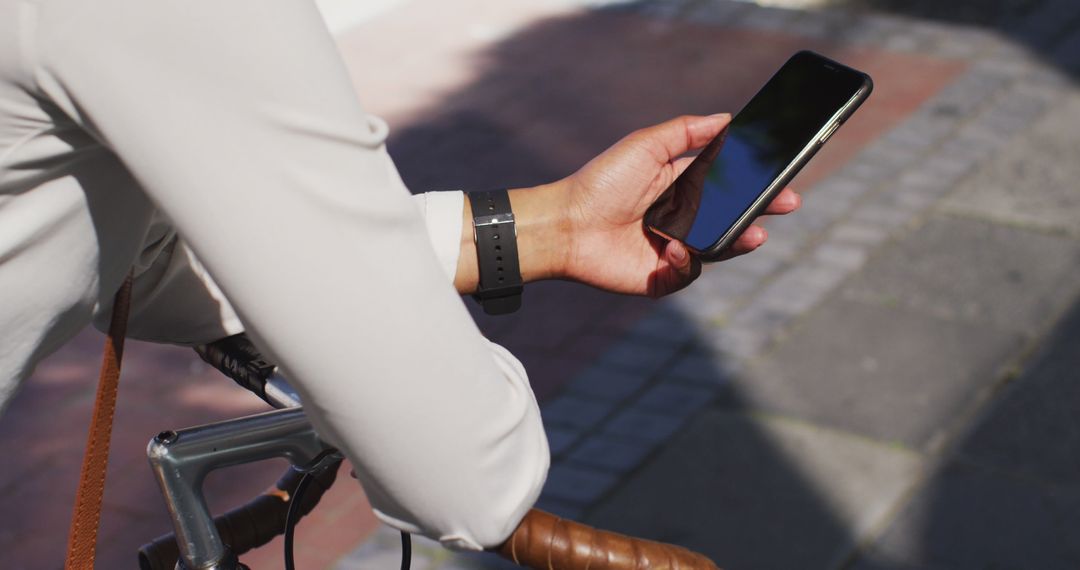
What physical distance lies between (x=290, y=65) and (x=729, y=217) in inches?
42.6

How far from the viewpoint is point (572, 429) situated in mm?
3865

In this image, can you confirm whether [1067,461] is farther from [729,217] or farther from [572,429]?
[729,217]

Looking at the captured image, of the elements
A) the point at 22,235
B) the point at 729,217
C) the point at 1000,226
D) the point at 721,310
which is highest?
the point at 22,235

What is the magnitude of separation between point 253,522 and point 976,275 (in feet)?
11.7

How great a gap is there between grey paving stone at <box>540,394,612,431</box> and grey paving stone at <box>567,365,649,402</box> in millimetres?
36

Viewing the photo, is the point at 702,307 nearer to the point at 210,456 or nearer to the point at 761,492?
the point at 761,492

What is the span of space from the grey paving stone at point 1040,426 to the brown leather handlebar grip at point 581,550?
2.62 meters

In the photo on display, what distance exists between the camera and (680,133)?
2061 mm

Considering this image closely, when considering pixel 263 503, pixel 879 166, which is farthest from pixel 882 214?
pixel 263 503

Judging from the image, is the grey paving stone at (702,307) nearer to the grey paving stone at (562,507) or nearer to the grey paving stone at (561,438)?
the grey paving stone at (561,438)

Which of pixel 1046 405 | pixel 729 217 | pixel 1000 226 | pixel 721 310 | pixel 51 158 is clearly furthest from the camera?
pixel 1000 226

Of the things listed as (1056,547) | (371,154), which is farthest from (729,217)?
(1056,547)

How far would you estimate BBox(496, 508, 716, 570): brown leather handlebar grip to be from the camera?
48.4 inches

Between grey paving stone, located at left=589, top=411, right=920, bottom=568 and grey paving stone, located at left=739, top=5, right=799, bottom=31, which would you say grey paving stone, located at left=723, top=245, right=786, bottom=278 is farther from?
grey paving stone, located at left=739, top=5, right=799, bottom=31
